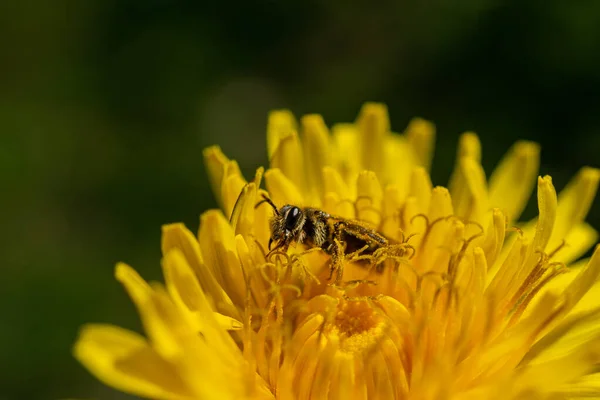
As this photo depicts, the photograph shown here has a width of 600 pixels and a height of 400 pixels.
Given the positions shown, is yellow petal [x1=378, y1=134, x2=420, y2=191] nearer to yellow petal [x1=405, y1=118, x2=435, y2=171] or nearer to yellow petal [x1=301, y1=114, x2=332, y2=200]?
yellow petal [x1=405, y1=118, x2=435, y2=171]

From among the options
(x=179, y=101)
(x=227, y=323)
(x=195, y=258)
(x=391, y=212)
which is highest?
(x=179, y=101)

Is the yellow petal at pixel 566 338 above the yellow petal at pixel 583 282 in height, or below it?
below

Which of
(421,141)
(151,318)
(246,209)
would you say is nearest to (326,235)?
(246,209)

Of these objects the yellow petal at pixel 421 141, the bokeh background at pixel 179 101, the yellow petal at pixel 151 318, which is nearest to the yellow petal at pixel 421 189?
the yellow petal at pixel 421 141

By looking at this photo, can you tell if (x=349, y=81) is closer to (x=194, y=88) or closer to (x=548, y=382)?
(x=194, y=88)

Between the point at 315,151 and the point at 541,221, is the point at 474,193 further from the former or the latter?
the point at 315,151

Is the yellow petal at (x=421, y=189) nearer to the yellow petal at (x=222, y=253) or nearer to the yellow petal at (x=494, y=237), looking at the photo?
the yellow petal at (x=494, y=237)

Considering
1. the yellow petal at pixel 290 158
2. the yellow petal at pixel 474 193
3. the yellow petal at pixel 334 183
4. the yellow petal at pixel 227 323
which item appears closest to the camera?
the yellow petal at pixel 227 323
